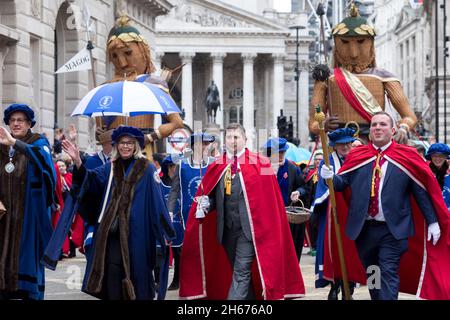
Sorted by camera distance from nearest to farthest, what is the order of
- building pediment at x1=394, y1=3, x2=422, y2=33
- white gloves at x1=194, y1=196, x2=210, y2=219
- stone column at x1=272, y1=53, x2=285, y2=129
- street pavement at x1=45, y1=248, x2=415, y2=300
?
1. white gloves at x1=194, y1=196, x2=210, y2=219
2. street pavement at x1=45, y1=248, x2=415, y2=300
3. stone column at x1=272, y1=53, x2=285, y2=129
4. building pediment at x1=394, y1=3, x2=422, y2=33

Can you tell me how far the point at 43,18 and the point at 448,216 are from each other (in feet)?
59.6

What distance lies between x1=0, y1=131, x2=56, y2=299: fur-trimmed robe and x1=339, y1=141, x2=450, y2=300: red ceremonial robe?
265 cm

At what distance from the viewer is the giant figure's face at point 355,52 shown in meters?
13.5

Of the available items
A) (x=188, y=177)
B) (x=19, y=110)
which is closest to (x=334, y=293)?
(x=188, y=177)

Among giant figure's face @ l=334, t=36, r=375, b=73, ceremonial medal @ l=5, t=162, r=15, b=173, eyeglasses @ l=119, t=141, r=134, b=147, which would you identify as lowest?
ceremonial medal @ l=5, t=162, r=15, b=173

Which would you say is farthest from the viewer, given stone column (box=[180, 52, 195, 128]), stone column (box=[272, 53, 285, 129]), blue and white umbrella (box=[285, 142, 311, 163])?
stone column (box=[272, 53, 285, 129])

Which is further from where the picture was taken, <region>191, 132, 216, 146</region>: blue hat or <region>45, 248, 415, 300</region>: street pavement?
<region>191, 132, 216, 146</region>: blue hat

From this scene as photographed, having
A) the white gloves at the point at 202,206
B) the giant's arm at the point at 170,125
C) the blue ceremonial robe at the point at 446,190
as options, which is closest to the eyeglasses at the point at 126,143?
the white gloves at the point at 202,206

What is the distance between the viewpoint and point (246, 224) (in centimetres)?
1073

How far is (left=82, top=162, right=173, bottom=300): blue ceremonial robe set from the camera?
998 centimetres

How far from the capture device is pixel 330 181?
1013 cm

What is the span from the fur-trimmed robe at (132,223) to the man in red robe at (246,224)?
29.9 inches

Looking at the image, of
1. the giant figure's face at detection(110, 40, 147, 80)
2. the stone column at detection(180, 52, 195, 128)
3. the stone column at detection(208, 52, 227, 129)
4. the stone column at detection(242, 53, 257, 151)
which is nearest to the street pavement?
the giant figure's face at detection(110, 40, 147, 80)

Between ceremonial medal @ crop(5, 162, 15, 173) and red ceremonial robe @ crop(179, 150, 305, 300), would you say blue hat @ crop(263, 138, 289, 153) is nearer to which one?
red ceremonial robe @ crop(179, 150, 305, 300)
